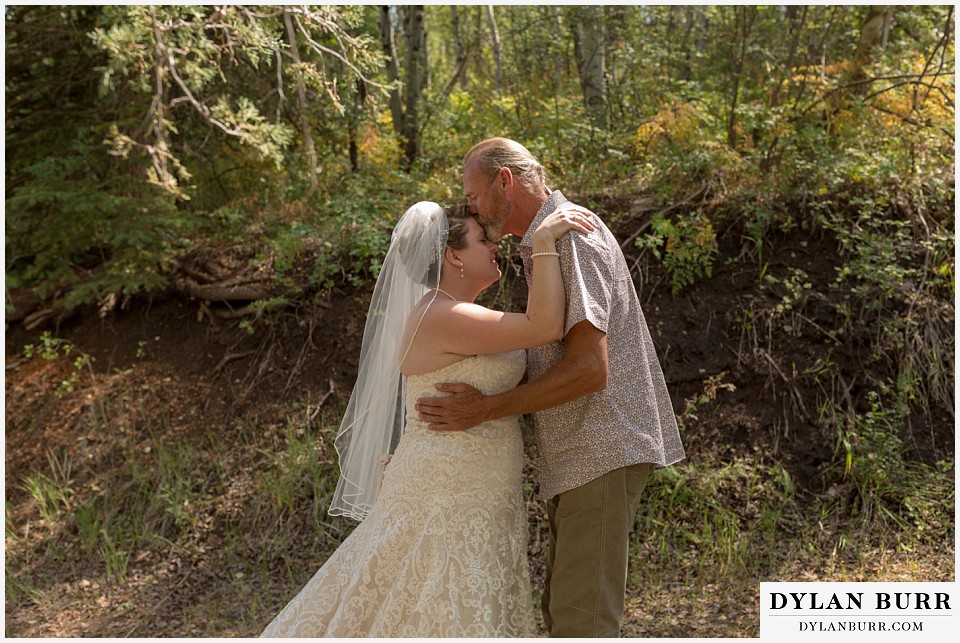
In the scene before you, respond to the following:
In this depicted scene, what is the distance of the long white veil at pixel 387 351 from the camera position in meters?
3.35

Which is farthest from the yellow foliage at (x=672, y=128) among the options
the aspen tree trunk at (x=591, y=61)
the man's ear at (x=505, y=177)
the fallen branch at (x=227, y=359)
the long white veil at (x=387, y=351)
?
the man's ear at (x=505, y=177)

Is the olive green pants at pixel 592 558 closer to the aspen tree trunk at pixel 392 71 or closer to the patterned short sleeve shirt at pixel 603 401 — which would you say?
the patterned short sleeve shirt at pixel 603 401

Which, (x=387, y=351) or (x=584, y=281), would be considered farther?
(x=387, y=351)

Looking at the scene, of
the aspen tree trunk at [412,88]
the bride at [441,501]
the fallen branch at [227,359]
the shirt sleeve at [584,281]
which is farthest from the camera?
the aspen tree trunk at [412,88]

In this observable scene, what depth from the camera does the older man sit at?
298 centimetres

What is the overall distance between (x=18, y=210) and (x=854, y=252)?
6529mm

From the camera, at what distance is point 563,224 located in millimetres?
2977

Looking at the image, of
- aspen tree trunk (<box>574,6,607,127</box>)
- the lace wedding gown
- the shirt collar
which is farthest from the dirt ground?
the shirt collar

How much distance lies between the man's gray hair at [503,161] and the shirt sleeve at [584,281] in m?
0.36

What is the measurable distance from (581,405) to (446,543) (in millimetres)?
712

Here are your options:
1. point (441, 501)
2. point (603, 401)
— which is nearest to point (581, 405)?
point (603, 401)

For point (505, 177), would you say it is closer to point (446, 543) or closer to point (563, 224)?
point (563, 224)

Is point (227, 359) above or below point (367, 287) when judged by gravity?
below

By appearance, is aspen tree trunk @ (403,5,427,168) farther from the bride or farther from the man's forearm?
the man's forearm
